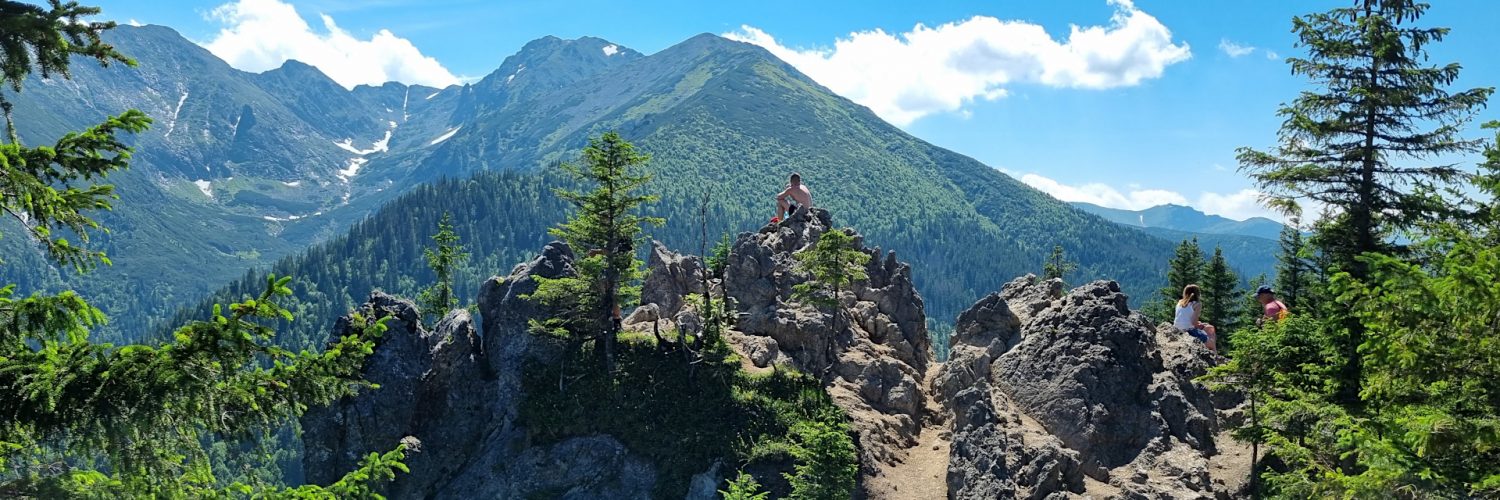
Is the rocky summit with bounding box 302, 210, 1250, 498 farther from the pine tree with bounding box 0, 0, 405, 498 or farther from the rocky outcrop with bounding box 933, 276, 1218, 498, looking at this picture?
the pine tree with bounding box 0, 0, 405, 498

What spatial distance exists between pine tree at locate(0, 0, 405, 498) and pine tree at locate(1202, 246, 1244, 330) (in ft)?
182

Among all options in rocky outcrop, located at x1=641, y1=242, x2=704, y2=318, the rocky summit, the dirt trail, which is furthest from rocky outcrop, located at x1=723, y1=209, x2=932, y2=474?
rocky outcrop, located at x1=641, y1=242, x2=704, y2=318

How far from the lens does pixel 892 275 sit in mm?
44375

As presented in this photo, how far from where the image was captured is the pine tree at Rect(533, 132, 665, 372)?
34938 millimetres

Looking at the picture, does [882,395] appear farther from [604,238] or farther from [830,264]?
[604,238]

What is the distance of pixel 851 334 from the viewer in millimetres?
39375

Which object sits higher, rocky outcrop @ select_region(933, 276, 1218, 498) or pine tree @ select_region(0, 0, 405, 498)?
pine tree @ select_region(0, 0, 405, 498)

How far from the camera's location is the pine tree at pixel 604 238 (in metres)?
34.9

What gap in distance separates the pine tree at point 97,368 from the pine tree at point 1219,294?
2187 inches

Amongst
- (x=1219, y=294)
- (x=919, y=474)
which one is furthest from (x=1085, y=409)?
(x=1219, y=294)

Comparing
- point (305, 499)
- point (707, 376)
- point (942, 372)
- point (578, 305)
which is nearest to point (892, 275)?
point (942, 372)

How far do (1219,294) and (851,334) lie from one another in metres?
30.8

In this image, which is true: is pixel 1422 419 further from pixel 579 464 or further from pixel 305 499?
pixel 579 464

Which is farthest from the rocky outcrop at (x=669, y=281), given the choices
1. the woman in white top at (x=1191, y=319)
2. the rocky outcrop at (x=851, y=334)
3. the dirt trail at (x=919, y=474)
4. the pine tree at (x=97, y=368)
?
the pine tree at (x=97, y=368)
